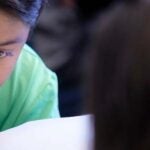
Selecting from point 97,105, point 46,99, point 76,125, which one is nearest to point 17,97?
point 46,99

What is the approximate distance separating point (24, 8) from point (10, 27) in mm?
35

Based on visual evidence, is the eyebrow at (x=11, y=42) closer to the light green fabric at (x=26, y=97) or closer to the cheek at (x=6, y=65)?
the cheek at (x=6, y=65)

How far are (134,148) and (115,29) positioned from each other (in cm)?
9

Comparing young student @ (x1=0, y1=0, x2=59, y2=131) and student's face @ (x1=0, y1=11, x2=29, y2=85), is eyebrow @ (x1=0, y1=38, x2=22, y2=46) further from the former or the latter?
young student @ (x1=0, y1=0, x2=59, y2=131)

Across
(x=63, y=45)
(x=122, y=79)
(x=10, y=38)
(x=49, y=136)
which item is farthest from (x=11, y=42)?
(x=63, y=45)

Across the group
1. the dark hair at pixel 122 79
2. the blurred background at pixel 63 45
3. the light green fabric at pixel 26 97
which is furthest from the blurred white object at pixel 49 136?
the blurred background at pixel 63 45

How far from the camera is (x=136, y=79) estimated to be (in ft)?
1.04

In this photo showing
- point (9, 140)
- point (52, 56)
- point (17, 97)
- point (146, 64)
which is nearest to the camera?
point (146, 64)

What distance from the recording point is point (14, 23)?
655 millimetres

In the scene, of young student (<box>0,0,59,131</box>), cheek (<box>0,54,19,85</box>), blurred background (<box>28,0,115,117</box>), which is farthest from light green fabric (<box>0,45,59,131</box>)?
blurred background (<box>28,0,115,117</box>)

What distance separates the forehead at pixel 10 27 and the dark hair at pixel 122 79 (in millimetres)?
327

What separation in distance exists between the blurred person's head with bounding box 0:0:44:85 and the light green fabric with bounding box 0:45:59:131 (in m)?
0.17

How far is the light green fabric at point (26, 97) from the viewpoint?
2.84ft

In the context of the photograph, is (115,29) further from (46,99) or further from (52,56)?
(52,56)
